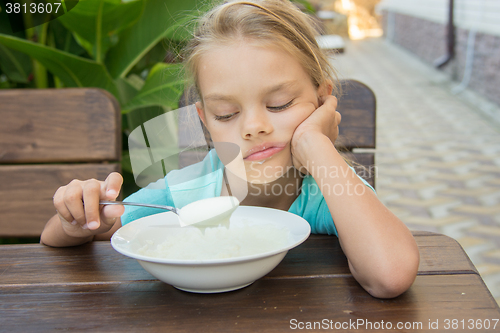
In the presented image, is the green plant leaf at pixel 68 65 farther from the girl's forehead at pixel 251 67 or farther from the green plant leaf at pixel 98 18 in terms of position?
the girl's forehead at pixel 251 67

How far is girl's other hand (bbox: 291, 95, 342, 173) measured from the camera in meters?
0.96

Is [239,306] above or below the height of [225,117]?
below

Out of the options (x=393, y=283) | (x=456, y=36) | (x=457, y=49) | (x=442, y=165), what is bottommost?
(x=442, y=165)

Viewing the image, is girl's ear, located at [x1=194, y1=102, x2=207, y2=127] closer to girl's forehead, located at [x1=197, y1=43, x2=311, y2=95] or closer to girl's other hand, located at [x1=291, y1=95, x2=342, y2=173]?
girl's forehead, located at [x1=197, y1=43, x2=311, y2=95]

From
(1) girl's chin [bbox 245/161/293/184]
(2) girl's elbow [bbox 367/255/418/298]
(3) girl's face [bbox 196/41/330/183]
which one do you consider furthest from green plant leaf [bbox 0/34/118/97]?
(2) girl's elbow [bbox 367/255/418/298]

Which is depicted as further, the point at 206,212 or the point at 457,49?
the point at 457,49

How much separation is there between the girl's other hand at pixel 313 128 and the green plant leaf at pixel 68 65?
95cm

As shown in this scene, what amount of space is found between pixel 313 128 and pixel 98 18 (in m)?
1.10

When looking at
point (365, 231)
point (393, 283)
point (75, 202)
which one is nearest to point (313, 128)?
point (365, 231)

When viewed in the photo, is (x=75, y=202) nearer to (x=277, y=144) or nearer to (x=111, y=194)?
(x=111, y=194)

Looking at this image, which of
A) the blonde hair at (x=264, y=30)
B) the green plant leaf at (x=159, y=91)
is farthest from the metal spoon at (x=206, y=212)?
the green plant leaf at (x=159, y=91)

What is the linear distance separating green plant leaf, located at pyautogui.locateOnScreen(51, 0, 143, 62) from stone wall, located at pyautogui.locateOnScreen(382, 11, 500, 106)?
4.12 m

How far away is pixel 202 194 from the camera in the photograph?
121 centimetres

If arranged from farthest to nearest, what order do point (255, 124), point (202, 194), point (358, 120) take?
point (358, 120), point (202, 194), point (255, 124)
